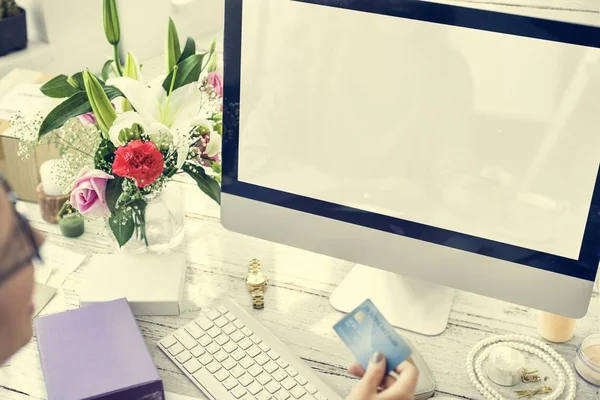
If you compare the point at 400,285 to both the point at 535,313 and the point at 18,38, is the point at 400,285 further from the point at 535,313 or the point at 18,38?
the point at 18,38

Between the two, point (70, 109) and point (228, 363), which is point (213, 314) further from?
point (70, 109)

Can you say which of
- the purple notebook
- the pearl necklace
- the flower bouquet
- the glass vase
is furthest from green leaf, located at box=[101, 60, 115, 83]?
the pearl necklace

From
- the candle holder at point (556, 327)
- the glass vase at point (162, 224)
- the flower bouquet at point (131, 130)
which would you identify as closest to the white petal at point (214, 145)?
the flower bouquet at point (131, 130)

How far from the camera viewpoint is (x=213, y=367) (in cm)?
100

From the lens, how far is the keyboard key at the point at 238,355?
1013 millimetres

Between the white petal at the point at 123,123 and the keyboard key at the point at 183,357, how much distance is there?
1.08 feet

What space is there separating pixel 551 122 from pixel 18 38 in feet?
5.07

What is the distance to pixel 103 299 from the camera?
108cm

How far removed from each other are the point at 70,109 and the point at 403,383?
65 cm

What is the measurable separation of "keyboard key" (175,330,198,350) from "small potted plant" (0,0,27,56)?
1208 mm

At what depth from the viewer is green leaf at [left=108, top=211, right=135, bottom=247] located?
111cm

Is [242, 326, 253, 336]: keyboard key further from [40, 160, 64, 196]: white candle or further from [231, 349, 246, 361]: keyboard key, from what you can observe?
[40, 160, 64, 196]: white candle

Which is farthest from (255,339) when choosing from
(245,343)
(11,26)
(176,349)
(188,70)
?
(11,26)

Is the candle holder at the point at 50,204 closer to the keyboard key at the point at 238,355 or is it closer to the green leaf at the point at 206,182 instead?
the green leaf at the point at 206,182
